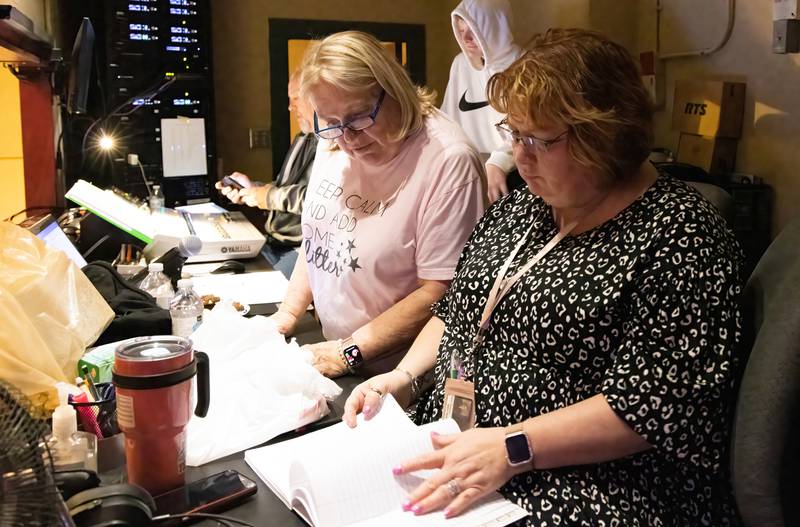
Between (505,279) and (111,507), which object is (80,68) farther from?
(111,507)

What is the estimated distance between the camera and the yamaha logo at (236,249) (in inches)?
106

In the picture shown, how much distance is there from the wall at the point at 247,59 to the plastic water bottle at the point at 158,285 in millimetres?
2754

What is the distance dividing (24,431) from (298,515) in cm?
44

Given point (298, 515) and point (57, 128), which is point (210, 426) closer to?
point (298, 515)

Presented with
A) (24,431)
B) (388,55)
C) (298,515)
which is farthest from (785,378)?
(388,55)

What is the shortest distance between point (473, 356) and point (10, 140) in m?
2.46

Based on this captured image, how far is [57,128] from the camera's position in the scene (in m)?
3.02

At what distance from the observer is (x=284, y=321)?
5.97 feet

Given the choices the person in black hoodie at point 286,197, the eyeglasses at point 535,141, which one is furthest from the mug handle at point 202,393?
the person in black hoodie at point 286,197

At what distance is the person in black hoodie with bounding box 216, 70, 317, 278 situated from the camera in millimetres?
3088

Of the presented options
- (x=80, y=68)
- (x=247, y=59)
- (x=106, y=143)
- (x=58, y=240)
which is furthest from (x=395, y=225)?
(x=247, y=59)

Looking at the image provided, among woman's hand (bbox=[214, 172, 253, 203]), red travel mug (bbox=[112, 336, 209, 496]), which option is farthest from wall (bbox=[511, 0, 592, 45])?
red travel mug (bbox=[112, 336, 209, 496])

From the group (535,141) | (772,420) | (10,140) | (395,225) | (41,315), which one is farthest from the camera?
(10,140)

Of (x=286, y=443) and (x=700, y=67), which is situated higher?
(x=700, y=67)
